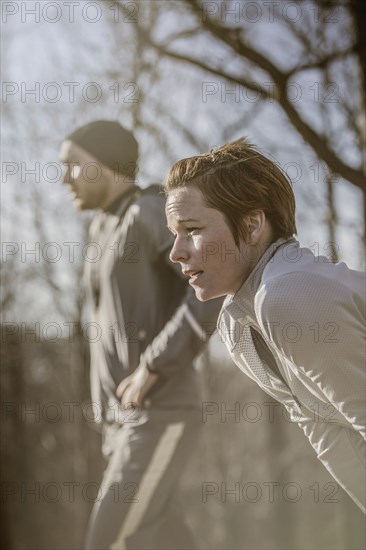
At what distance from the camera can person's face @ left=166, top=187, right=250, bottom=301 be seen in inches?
94.8

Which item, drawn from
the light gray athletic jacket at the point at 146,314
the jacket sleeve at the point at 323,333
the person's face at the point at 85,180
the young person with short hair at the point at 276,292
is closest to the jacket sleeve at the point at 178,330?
the light gray athletic jacket at the point at 146,314

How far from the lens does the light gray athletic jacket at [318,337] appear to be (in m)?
2.10

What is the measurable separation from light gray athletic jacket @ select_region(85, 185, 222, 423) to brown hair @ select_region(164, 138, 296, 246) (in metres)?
1.14

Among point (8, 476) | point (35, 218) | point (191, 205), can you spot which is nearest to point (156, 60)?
point (35, 218)

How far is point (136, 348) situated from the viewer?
3664 millimetres

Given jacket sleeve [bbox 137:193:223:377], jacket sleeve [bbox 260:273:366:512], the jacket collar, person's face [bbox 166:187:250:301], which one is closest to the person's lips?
person's face [bbox 166:187:250:301]

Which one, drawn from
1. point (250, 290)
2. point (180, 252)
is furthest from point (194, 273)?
point (250, 290)

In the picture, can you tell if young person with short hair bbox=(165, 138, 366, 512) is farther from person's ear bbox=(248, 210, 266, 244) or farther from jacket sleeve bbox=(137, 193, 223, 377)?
jacket sleeve bbox=(137, 193, 223, 377)

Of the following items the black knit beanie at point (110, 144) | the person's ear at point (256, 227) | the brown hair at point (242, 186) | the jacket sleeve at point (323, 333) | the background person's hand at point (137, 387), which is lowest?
the background person's hand at point (137, 387)

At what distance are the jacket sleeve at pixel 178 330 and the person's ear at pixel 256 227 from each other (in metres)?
1.14

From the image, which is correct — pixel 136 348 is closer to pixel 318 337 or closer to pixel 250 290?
pixel 250 290

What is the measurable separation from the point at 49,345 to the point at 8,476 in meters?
2.68

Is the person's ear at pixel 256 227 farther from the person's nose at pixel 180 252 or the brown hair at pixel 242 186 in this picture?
the person's nose at pixel 180 252

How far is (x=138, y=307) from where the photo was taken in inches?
146
